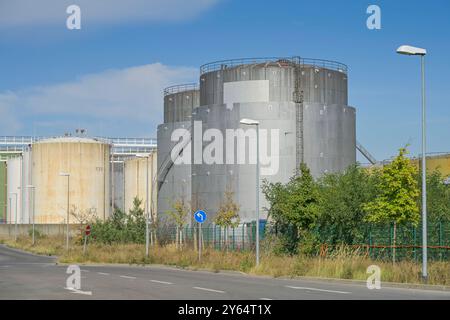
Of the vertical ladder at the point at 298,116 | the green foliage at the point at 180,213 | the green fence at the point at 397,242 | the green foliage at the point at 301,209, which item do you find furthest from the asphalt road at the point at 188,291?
the vertical ladder at the point at 298,116

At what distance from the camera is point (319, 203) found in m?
40.0

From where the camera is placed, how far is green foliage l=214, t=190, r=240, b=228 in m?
52.4

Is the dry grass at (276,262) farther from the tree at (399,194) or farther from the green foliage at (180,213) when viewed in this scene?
the green foliage at (180,213)

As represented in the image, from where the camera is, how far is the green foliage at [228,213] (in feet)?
172

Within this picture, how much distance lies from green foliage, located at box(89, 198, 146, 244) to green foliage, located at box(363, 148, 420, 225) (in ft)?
102

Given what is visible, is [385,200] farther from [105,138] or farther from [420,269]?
[105,138]

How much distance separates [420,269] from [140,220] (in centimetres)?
3965

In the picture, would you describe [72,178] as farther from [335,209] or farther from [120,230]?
[335,209]

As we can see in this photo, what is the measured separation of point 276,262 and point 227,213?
20830 mm

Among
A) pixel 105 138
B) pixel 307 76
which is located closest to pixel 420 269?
pixel 307 76

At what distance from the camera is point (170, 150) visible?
236 feet

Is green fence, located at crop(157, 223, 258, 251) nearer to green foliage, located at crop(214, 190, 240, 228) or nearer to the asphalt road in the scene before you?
green foliage, located at crop(214, 190, 240, 228)

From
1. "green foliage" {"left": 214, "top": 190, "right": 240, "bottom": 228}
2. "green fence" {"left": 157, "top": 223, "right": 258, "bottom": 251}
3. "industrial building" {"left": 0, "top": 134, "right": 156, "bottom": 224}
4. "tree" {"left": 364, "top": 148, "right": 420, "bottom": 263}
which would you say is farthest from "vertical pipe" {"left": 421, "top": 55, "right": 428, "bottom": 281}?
"industrial building" {"left": 0, "top": 134, "right": 156, "bottom": 224}
